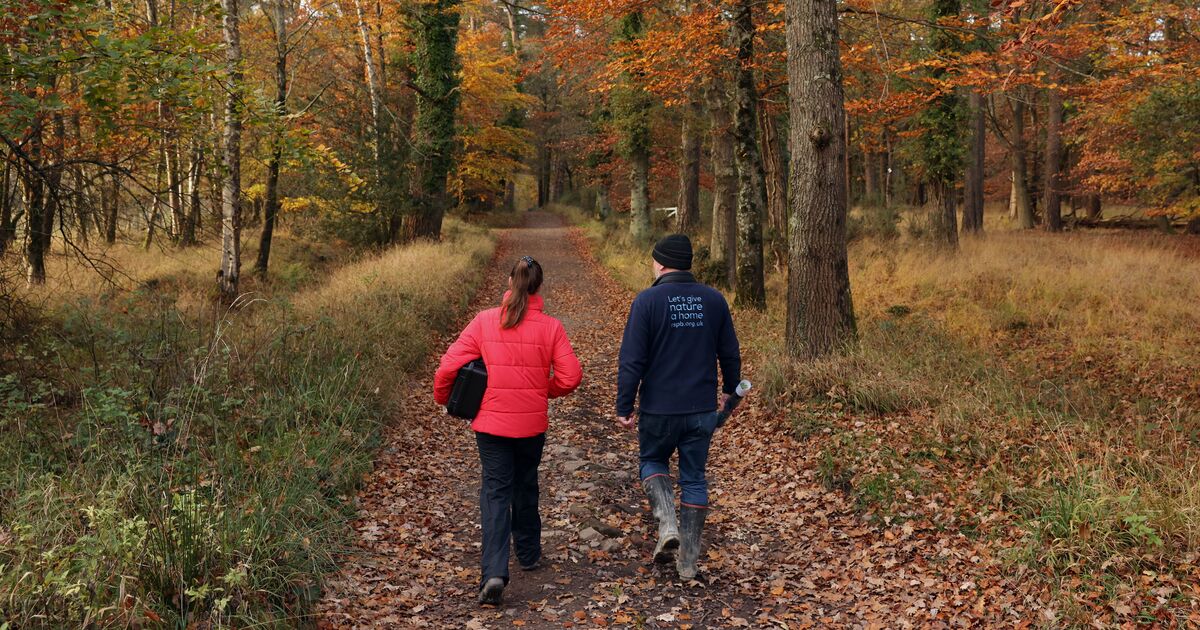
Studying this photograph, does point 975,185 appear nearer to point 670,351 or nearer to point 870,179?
point 870,179

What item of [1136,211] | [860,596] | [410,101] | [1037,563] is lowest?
[860,596]

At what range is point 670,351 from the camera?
4.95 metres

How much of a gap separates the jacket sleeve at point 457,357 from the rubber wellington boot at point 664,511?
154 centimetres

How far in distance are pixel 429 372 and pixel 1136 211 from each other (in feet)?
94.5

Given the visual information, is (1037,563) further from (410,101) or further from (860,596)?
(410,101)

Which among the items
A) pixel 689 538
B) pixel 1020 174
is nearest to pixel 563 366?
pixel 689 538

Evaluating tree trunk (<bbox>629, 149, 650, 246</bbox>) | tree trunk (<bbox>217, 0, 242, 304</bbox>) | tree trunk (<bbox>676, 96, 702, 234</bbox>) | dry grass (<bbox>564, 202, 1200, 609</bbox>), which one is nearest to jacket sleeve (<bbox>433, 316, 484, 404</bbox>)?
dry grass (<bbox>564, 202, 1200, 609</bbox>)

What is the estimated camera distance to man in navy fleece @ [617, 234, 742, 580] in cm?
493

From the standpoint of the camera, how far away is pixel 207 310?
34.2 ft

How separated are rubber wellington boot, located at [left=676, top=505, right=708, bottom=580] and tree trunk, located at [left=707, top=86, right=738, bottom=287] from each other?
1081cm

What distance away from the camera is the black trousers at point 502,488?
15.5 ft

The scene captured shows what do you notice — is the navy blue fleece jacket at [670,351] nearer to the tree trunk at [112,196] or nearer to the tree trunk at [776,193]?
the tree trunk at [112,196]

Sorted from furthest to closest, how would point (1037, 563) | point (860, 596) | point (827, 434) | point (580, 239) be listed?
point (580, 239) → point (827, 434) → point (860, 596) → point (1037, 563)

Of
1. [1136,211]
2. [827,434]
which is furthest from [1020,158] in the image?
[827,434]
